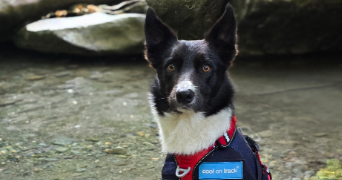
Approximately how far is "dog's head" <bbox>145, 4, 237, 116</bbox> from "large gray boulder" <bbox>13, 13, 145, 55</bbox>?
3977 mm

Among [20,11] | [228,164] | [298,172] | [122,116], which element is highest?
[20,11]

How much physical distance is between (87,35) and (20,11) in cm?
122

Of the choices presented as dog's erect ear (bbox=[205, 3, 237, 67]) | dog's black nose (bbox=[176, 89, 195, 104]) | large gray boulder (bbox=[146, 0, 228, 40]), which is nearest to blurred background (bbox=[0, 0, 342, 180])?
large gray boulder (bbox=[146, 0, 228, 40])

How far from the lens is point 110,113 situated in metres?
4.08

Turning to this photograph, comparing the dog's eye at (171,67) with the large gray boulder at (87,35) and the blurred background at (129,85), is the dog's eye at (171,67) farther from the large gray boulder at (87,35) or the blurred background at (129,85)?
the large gray boulder at (87,35)

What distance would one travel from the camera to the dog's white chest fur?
6.56 ft

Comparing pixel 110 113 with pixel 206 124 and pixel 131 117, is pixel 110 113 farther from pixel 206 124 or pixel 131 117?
pixel 206 124

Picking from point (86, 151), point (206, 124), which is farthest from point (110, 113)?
point (206, 124)

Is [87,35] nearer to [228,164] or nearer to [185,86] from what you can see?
[185,86]

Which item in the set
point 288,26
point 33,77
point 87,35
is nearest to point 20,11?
point 87,35

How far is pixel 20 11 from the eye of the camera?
609 cm

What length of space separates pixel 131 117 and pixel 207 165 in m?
2.13

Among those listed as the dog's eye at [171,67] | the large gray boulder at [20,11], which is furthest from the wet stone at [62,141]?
the large gray boulder at [20,11]

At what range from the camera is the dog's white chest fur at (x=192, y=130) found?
6.56 feet
